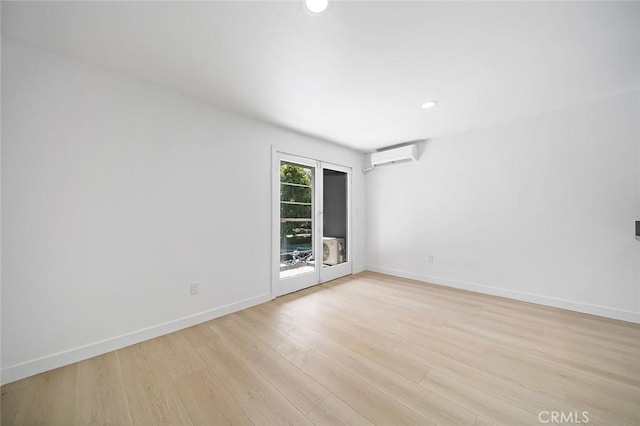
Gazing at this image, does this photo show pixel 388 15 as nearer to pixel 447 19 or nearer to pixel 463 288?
pixel 447 19

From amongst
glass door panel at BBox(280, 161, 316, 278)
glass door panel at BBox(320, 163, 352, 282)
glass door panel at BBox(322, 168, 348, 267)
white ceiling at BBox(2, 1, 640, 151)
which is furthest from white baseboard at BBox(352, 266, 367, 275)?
white ceiling at BBox(2, 1, 640, 151)

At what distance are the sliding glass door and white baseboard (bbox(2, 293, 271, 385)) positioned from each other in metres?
0.90

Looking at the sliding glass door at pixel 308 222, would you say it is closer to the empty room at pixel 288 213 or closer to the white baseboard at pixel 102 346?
the empty room at pixel 288 213

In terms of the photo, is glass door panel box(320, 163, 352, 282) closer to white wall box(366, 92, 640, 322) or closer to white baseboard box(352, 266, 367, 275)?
white baseboard box(352, 266, 367, 275)

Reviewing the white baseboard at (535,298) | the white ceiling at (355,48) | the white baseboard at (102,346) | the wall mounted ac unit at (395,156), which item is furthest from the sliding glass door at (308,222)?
the white baseboard at (535,298)

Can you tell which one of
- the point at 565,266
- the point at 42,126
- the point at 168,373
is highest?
the point at 42,126

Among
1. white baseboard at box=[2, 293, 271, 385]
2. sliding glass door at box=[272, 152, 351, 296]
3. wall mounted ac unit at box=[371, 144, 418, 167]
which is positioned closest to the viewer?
white baseboard at box=[2, 293, 271, 385]

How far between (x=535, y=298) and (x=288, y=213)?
345cm

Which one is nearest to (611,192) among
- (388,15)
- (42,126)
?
(388,15)

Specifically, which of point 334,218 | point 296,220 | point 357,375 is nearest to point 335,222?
point 334,218

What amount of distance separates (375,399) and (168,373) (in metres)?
1.49

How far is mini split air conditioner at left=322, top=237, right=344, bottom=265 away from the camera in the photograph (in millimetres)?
4082

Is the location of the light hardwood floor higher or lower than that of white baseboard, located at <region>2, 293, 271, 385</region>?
lower

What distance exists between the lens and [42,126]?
1677 mm
